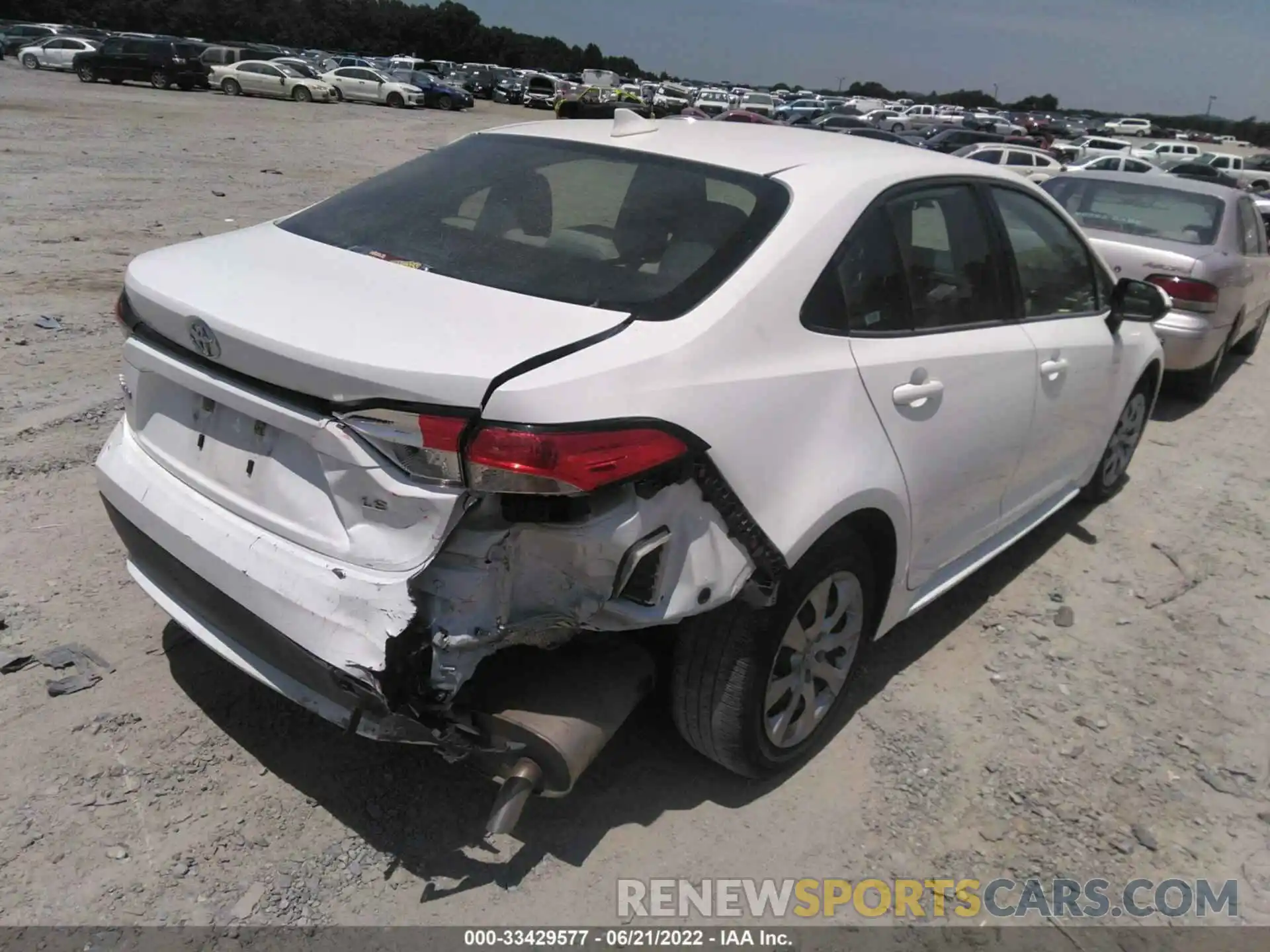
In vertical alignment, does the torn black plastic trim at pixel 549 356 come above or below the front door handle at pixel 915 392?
above

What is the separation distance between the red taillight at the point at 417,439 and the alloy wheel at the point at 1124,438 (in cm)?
394

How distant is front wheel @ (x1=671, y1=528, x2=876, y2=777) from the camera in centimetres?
260

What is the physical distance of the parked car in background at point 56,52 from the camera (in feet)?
125

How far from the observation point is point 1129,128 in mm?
72000

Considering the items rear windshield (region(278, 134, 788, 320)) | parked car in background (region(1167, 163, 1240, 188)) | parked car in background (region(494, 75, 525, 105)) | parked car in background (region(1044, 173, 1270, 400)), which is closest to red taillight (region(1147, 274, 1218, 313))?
parked car in background (region(1044, 173, 1270, 400))

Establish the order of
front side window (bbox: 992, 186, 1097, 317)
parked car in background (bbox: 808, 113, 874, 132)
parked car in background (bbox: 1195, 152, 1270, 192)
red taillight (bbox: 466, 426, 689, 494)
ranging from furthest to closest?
parked car in background (bbox: 808, 113, 874, 132) → parked car in background (bbox: 1195, 152, 1270, 192) → front side window (bbox: 992, 186, 1097, 317) → red taillight (bbox: 466, 426, 689, 494)

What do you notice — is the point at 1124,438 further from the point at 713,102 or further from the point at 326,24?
the point at 326,24

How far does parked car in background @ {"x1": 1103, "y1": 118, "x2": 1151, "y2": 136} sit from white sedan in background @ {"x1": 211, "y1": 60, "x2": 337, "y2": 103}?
5700 cm

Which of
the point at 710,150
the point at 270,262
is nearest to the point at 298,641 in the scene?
the point at 270,262

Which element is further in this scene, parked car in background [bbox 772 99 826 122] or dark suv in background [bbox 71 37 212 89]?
parked car in background [bbox 772 99 826 122]

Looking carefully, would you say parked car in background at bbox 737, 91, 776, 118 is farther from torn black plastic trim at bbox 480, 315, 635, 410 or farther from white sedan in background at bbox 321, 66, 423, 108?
torn black plastic trim at bbox 480, 315, 635, 410

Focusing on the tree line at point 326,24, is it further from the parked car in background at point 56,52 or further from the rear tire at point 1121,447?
the rear tire at point 1121,447

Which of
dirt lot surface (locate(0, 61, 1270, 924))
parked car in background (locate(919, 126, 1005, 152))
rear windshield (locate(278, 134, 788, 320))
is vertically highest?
rear windshield (locate(278, 134, 788, 320))

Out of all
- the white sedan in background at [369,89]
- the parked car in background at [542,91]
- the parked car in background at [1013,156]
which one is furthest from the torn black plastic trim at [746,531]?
the parked car in background at [542,91]
